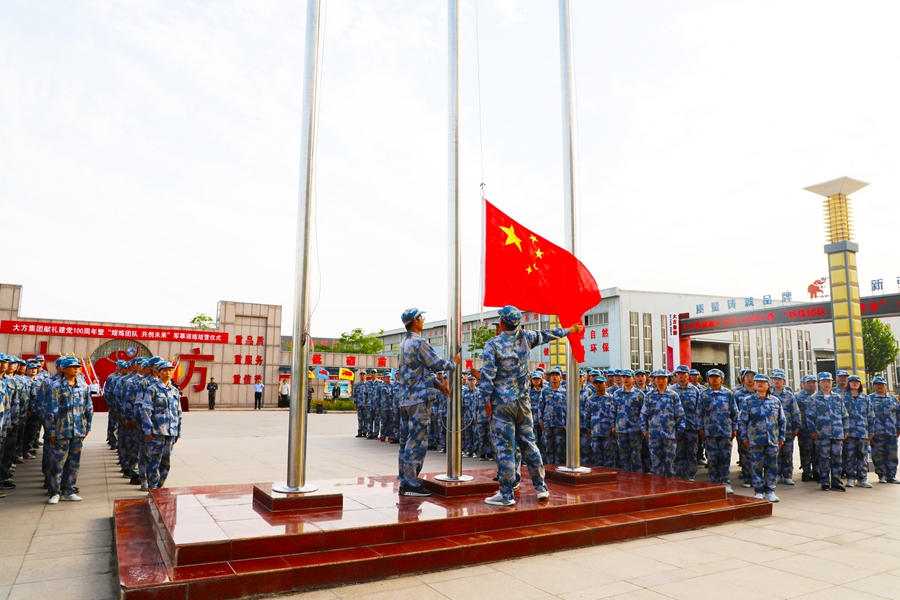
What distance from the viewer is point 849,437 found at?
28.9ft

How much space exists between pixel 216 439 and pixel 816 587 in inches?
511

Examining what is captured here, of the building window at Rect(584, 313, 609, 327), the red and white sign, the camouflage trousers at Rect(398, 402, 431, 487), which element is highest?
the building window at Rect(584, 313, 609, 327)

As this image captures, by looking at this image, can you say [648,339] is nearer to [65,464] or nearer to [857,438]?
[857,438]

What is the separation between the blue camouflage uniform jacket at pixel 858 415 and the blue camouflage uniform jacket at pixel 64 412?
401 inches

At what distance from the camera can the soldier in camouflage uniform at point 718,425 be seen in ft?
25.7

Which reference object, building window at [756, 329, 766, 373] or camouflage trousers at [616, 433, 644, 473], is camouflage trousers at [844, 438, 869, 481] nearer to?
camouflage trousers at [616, 433, 644, 473]

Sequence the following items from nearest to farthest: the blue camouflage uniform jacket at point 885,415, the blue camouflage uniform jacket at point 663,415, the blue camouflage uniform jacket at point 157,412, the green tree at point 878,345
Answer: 1. the blue camouflage uniform jacket at point 157,412
2. the blue camouflage uniform jacket at point 663,415
3. the blue camouflage uniform jacket at point 885,415
4. the green tree at point 878,345

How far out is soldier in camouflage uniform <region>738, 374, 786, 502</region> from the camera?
7.17m

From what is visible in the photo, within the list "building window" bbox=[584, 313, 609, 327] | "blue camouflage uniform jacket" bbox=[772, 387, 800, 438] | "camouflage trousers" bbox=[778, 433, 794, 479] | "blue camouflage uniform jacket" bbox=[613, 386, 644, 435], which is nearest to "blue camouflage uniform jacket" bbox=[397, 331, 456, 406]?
"blue camouflage uniform jacket" bbox=[613, 386, 644, 435]

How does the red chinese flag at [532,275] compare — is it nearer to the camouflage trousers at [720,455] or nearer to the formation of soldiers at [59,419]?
the camouflage trousers at [720,455]

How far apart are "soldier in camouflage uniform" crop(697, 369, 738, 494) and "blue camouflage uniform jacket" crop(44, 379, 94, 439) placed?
24.9 feet

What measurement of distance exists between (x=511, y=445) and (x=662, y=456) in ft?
11.3

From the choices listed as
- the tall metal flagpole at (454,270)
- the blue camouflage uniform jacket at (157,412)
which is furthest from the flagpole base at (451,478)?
the blue camouflage uniform jacket at (157,412)

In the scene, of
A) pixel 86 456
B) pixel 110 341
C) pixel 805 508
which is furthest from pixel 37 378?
pixel 110 341
